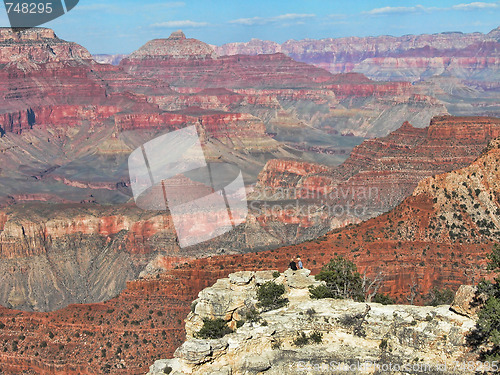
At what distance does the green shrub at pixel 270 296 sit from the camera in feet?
97.3

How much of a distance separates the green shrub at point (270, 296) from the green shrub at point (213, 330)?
A: 1818mm

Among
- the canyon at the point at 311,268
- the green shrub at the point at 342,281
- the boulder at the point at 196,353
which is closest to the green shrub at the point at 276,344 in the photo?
the boulder at the point at 196,353

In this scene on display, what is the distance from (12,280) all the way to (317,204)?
133 feet

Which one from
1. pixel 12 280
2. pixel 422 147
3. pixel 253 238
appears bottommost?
pixel 12 280

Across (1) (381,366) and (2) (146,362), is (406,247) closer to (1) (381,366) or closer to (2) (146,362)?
(2) (146,362)

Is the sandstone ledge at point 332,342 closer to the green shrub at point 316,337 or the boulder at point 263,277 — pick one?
the green shrub at point 316,337

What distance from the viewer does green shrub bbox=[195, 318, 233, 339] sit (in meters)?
29.2

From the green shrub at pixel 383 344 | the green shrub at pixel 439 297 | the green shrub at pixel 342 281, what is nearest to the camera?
the green shrub at pixel 383 344

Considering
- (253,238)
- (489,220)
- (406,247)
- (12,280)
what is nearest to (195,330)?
(406,247)

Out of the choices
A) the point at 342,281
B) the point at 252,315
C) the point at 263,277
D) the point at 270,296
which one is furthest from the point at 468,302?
the point at 263,277

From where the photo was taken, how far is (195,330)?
30734 millimetres

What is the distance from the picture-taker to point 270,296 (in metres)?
30.0

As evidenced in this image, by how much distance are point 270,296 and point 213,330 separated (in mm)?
2907

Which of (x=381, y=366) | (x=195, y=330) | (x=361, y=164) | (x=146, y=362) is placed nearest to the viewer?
(x=381, y=366)
